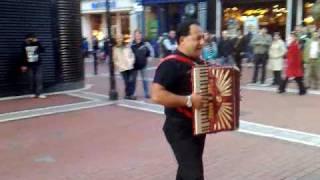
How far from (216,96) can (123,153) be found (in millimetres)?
3633

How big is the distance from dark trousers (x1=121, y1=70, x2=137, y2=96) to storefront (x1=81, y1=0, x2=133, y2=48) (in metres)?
19.4

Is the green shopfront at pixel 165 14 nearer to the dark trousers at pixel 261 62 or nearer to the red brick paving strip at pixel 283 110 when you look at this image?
the dark trousers at pixel 261 62

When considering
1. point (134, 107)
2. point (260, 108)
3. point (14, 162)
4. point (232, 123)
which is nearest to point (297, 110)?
point (260, 108)

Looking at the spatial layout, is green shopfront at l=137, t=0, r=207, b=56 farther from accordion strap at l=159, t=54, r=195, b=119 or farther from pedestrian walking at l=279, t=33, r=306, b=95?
accordion strap at l=159, t=54, r=195, b=119

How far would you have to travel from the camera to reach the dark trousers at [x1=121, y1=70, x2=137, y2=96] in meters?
12.1

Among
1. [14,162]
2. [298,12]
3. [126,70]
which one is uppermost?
[298,12]

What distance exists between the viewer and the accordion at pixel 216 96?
11.5ft

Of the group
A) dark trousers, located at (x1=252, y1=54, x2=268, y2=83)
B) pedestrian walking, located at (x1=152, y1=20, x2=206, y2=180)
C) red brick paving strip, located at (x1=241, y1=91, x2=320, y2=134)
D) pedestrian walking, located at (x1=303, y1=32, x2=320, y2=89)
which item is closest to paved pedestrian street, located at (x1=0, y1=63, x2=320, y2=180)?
red brick paving strip, located at (x1=241, y1=91, x2=320, y2=134)

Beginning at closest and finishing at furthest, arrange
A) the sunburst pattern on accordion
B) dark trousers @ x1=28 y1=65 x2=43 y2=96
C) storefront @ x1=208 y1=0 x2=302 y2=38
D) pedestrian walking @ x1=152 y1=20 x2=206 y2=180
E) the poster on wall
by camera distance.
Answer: the sunburst pattern on accordion < pedestrian walking @ x1=152 y1=20 x2=206 y2=180 < dark trousers @ x1=28 y1=65 x2=43 y2=96 < storefront @ x1=208 y1=0 x2=302 y2=38 < the poster on wall

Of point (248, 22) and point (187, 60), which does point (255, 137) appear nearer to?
point (187, 60)

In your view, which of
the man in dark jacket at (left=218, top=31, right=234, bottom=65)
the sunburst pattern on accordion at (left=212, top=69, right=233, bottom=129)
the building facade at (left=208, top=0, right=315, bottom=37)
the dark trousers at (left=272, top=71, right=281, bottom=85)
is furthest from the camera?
the building facade at (left=208, top=0, right=315, bottom=37)

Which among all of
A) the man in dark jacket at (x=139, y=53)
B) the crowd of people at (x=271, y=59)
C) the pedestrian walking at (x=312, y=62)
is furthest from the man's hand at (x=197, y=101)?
the pedestrian walking at (x=312, y=62)

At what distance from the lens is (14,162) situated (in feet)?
22.0

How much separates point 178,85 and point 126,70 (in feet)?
27.7
